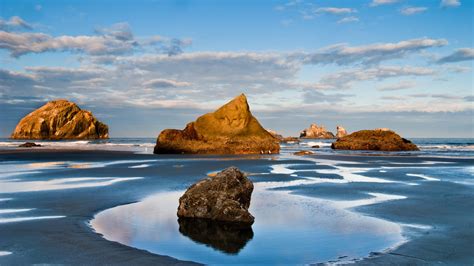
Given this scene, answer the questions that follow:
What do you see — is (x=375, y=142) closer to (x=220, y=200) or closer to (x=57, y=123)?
(x=220, y=200)

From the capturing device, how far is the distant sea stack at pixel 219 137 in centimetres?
4794

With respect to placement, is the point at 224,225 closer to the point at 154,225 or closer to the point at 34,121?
the point at 154,225

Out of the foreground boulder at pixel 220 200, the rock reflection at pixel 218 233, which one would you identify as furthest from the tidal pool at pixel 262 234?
the foreground boulder at pixel 220 200

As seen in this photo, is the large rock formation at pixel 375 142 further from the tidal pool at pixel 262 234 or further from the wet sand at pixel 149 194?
the tidal pool at pixel 262 234

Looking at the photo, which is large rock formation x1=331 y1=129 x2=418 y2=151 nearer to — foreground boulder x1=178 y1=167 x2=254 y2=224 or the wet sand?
the wet sand

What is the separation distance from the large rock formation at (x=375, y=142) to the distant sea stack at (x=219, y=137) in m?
18.8

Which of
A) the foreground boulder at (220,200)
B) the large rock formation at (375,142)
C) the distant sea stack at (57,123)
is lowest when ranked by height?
the foreground boulder at (220,200)

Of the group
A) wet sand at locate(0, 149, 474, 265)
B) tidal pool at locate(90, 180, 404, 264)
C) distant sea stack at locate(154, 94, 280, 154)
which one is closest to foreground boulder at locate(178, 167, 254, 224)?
tidal pool at locate(90, 180, 404, 264)

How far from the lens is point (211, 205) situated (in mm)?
11617

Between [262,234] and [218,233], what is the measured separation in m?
1.01

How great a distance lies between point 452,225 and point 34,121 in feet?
551

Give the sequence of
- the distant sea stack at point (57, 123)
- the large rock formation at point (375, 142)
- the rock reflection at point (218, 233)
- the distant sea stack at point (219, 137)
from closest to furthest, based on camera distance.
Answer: the rock reflection at point (218, 233) < the distant sea stack at point (219, 137) < the large rock formation at point (375, 142) < the distant sea stack at point (57, 123)

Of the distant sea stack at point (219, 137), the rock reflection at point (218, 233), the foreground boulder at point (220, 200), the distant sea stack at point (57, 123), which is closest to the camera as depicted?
the rock reflection at point (218, 233)

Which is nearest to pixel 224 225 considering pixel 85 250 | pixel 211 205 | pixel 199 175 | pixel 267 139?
pixel 211 205
